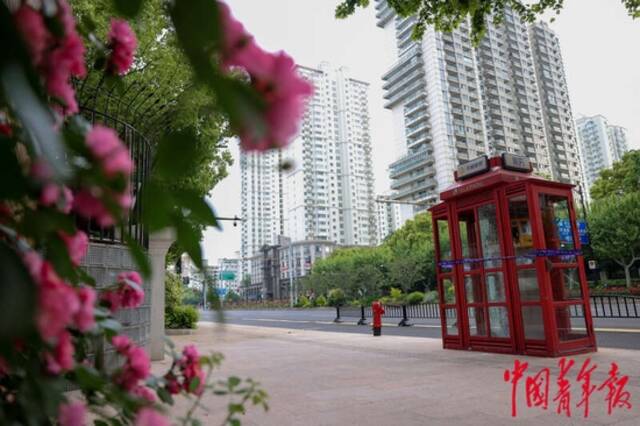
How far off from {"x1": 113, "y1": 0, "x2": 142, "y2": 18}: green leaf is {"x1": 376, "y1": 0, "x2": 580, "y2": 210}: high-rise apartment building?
75474 mm

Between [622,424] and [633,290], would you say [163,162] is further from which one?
[633,290]

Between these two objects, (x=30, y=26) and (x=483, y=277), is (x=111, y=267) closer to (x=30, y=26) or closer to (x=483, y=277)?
(x=30, y=26)

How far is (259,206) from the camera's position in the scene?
5.15 meters

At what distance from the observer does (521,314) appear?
6891 millimetres

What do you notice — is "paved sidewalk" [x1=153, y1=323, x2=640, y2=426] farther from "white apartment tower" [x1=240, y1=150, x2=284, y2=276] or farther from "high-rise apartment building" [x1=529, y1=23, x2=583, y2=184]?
"high-rise apartment building" [x1=529, y1=23, x2=583, y2=184]

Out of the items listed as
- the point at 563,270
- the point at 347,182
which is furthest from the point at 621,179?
the point at 347,182

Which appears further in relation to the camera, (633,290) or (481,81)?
(481,81)

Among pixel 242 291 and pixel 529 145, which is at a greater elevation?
pixel 529 145

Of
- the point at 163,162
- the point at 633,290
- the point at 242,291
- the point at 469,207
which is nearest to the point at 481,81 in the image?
the point at 633,290

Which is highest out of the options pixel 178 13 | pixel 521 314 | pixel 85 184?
pixel 178 13

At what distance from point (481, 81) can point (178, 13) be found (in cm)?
8942

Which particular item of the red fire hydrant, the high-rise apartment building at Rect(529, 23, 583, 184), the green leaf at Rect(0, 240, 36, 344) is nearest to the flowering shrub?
the green leaf at Rect(0, 240, 36, 344)

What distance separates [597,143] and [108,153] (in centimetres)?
11547

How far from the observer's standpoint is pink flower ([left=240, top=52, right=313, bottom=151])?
0.57 meters
